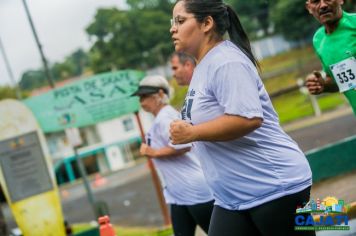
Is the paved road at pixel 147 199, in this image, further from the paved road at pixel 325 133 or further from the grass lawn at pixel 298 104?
the grass lawn at pixel 298 104

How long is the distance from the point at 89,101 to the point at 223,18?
7193 mm

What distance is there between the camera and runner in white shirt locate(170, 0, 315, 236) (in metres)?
1.98

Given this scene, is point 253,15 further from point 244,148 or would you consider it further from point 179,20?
point 244,148

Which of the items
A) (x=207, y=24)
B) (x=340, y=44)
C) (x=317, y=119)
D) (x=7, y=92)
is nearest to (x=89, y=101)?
(x=340, y=44)

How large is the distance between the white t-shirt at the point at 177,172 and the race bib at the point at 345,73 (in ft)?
3.74

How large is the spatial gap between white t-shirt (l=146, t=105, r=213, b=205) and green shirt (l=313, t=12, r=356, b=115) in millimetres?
1160

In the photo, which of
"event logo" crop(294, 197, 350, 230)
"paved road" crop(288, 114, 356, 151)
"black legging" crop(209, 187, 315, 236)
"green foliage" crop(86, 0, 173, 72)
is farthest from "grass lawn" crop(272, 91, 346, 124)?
"black legging" crop(209, 187, 315, 236)

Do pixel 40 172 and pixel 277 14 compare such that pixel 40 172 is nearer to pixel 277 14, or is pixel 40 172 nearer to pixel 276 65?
pixel 277 14

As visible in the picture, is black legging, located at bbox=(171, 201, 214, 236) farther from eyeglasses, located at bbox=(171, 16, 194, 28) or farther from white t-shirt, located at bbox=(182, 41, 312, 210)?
eyeglasses, located at bbox=(171, 16, 194, 28)

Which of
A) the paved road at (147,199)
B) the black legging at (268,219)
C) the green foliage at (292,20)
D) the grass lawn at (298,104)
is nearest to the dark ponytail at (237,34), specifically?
the black legging at (268,219)

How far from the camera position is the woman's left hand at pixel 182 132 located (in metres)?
2.02

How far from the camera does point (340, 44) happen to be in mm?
3486

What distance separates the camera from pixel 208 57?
214 centimetres

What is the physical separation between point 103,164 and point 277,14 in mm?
19440
